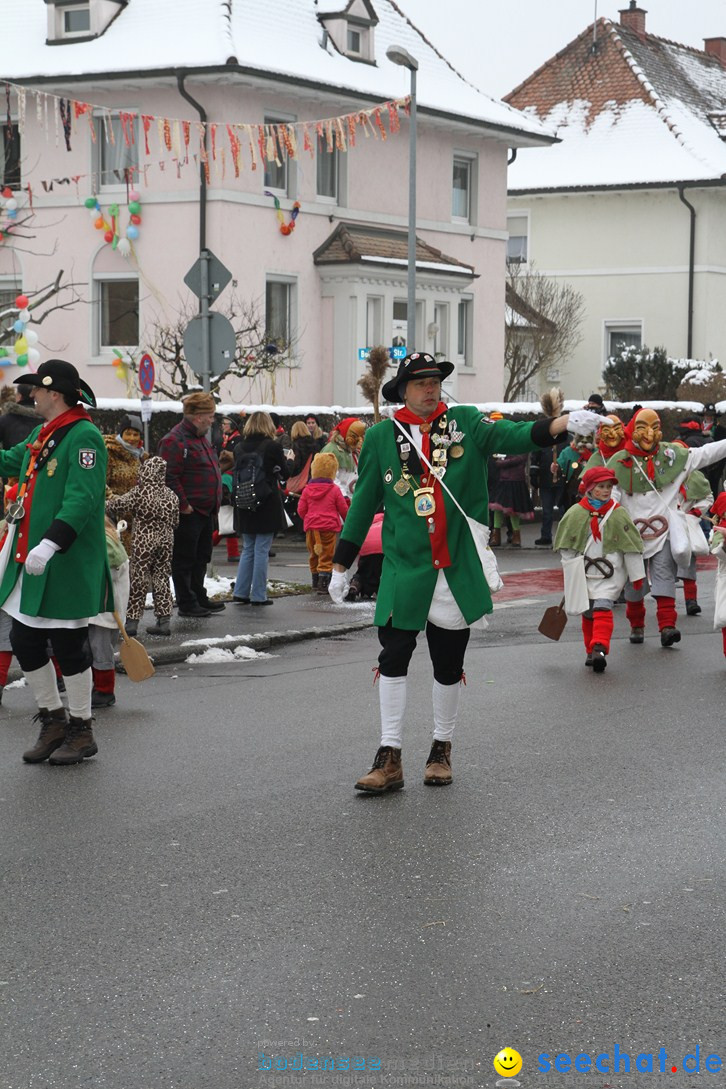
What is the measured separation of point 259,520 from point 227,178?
18.2 m

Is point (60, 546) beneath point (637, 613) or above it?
above

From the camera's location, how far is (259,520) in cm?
1545

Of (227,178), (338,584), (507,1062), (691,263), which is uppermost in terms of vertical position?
(227,178)

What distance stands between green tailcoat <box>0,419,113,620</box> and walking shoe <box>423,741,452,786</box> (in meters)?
1.75

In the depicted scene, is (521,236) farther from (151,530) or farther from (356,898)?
(356,898)

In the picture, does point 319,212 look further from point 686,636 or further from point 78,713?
point 78,713

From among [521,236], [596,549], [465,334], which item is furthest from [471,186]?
[596,549]

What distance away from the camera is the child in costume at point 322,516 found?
660 inches

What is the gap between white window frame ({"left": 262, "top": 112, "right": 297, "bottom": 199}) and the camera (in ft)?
108

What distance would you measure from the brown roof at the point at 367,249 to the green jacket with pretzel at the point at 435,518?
26.8 m

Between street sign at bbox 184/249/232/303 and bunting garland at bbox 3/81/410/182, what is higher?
bunting garland at bbox 3/81/410/182

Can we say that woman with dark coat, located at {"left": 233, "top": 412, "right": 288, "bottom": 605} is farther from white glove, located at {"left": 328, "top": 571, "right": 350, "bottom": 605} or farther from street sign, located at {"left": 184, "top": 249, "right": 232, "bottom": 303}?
white glove, located at {"left": 328, "top": 571, "right": 350, "bottom": 605}

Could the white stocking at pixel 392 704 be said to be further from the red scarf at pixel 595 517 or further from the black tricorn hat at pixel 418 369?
the red scarf at pixel 595 517

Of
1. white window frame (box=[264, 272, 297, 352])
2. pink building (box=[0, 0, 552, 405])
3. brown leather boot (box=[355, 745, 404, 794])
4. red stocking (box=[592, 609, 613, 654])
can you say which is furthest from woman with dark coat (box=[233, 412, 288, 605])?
white window frame (box=[264, 272, 297, 352])
